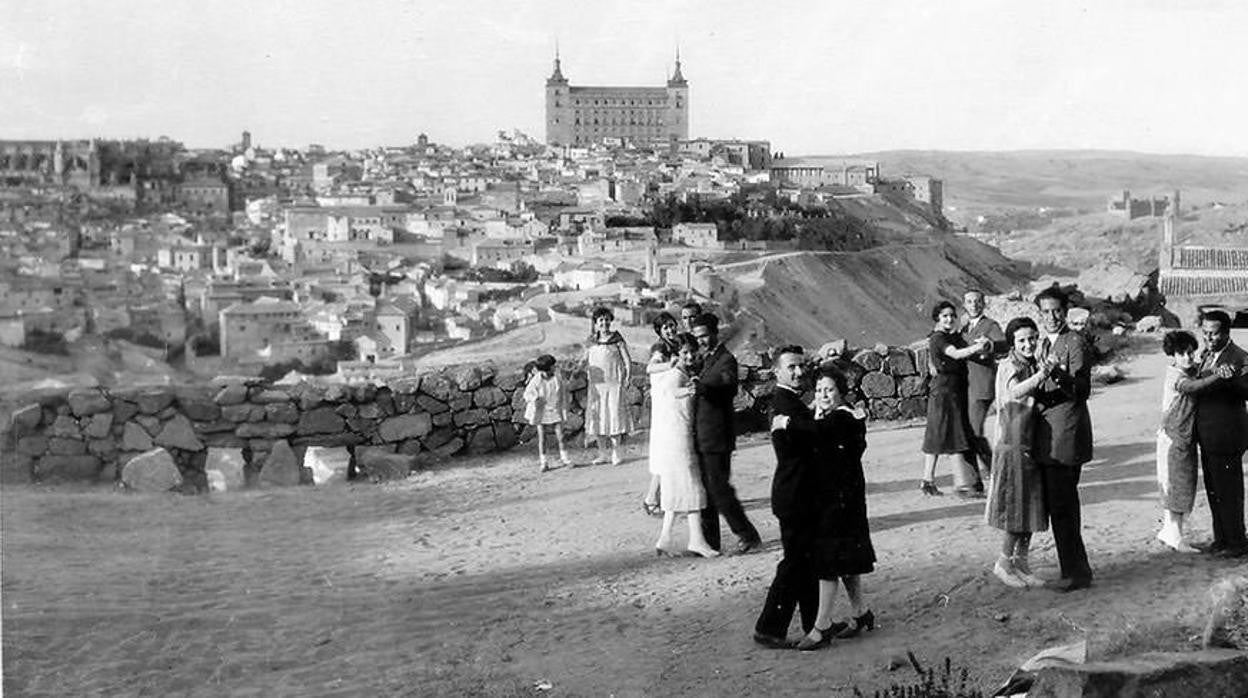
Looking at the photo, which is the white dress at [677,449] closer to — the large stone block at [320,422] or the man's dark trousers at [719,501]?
the man's dark trousers at [719,501]

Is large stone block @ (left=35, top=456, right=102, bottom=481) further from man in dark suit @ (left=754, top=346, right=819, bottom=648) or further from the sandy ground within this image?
man in dark suit @ (left=754, top=346, right=819, bottom=648)

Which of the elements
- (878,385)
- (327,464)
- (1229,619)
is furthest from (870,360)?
(1229,619)

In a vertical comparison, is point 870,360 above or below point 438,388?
above

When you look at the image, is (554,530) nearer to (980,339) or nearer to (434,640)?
(434,640)

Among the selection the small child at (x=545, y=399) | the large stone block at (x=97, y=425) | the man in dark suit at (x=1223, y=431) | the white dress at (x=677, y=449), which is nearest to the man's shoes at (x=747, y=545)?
the white dress at (x=677, y=449)

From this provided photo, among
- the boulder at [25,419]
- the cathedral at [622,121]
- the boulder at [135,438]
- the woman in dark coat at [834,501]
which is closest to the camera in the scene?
the woman in dark coat at [834,501]

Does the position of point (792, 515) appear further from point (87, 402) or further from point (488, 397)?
point (87, 402)
